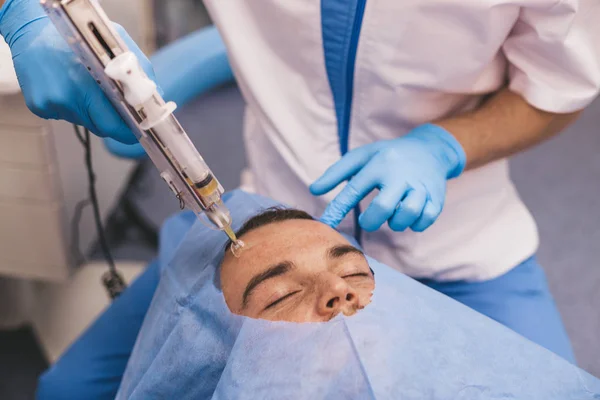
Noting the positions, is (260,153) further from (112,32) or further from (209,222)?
(112,32)

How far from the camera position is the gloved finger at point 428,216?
93cm

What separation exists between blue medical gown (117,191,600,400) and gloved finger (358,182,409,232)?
72mm

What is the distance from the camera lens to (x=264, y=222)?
953 millimetres

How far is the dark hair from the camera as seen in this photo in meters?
0.95

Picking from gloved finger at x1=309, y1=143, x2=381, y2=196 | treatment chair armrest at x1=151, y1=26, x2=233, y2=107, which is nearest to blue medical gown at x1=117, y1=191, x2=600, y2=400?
gloved finger at x1=309, y1=143, x2=381, y2=196

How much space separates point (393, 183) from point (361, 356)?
30cm

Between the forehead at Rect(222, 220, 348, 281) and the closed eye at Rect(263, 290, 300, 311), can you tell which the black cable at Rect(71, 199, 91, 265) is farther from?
the closed eye at Rect(263, 290, 300, 311)

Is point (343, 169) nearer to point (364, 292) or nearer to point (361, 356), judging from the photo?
point (364, 292)

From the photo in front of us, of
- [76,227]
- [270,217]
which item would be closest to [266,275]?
[270,217]

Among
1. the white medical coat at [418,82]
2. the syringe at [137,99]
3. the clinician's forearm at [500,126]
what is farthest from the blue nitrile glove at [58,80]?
the clinician's forearm at [500,126]

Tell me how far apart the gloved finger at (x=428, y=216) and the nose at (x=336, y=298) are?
201 mm

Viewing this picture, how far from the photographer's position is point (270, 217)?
96 cm

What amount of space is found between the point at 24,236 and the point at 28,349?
1.56 feet

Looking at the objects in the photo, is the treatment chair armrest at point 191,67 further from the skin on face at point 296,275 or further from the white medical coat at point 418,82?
the skin on face at point 296,275
